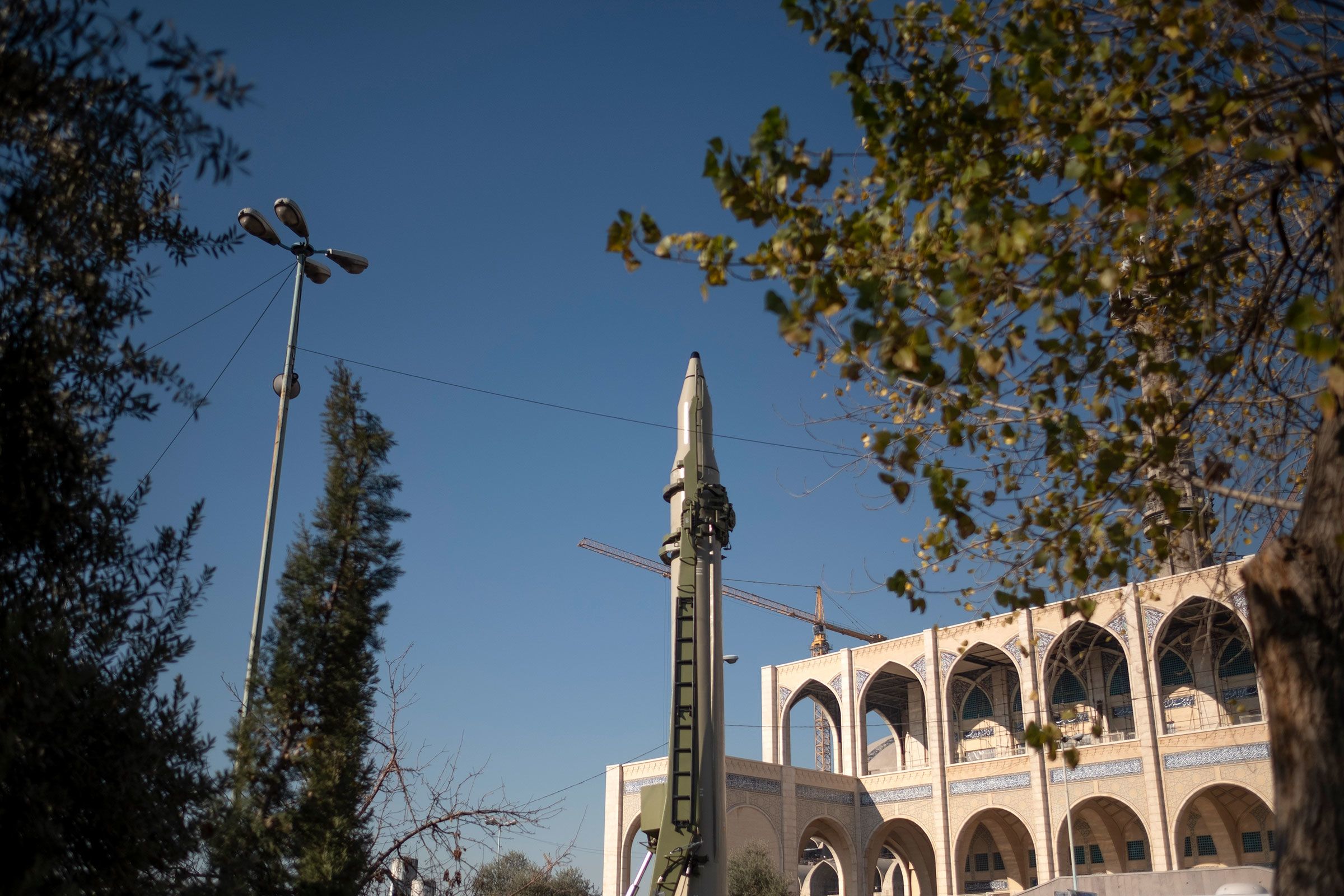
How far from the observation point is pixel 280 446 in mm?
9445

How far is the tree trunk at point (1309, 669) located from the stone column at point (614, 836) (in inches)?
1247

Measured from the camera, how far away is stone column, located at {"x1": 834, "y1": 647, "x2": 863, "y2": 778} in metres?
35.8

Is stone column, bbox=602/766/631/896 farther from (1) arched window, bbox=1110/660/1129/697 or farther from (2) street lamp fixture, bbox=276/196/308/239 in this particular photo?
(2) street lamp fixture, bbox=276/196/308/239

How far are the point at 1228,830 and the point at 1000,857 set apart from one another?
9.08m

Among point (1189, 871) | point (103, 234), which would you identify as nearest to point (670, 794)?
point (103, 234)

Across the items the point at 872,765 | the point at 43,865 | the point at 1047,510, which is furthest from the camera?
the point at 872,765

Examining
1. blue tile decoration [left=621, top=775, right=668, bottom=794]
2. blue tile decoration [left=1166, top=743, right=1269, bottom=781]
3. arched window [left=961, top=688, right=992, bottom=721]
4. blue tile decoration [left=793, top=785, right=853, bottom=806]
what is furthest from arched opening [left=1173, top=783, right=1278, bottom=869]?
blue tile decoration [left=621, top=775, right=668, bottom=794]

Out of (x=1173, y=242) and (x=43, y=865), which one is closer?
(x=43, y=865)

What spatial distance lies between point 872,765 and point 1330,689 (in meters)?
49.7

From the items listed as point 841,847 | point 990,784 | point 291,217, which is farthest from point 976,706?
point 291,217

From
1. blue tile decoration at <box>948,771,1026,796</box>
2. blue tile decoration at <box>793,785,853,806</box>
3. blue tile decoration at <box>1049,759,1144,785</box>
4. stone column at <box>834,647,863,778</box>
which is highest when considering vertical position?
stone column at <box>834,647,863,778</box>

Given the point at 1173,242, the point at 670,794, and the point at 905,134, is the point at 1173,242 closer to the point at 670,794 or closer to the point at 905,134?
Result: the point at 905,134

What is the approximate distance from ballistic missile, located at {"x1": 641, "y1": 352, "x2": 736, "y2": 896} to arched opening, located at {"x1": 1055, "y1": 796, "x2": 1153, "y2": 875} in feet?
87.6

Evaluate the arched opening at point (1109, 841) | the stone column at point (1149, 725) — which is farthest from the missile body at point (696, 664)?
the arched opening at point (1109, 841)
